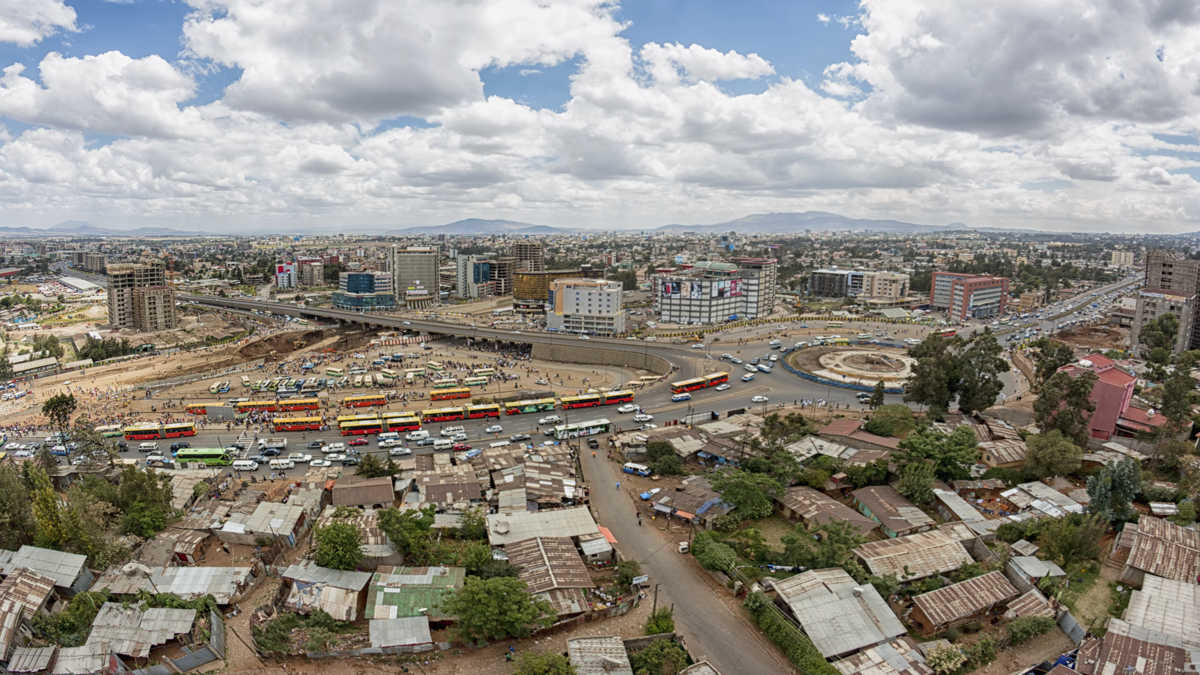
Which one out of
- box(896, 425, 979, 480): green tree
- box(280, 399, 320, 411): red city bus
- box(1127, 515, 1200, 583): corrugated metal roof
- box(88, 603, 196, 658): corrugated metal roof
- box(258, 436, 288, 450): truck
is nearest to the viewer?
box(88, 603, 196, 658): corrugated metal roof

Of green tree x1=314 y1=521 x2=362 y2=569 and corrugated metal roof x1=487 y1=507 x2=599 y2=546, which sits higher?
green tree x1=314 y1=521 x2=362 y2=569

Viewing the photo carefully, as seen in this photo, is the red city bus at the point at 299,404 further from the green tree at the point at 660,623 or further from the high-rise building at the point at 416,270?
the high-rise building at the point at 416,270

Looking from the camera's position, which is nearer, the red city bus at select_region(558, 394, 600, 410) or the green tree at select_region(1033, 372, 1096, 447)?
the green tree at select_region(1033, 372, 1096, 447)

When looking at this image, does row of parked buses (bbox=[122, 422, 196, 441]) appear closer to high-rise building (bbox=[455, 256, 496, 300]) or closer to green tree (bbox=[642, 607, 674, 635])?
green tree (bbox=[642, 607, 674, 635])

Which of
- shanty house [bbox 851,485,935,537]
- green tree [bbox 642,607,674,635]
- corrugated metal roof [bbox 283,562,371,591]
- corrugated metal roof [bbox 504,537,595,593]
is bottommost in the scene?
green tree [bbox 642,607,674,635]

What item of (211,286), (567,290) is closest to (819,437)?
(567,290)

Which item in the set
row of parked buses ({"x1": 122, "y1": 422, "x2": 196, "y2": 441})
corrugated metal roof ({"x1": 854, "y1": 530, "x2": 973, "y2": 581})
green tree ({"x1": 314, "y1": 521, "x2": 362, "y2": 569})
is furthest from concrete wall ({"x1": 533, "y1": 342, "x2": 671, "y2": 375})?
green tree ({"x1": 314, "y1": 521, "x2": 362, "y2": 569})

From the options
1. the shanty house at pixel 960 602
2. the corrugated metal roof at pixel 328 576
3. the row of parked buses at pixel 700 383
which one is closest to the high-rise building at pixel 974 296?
the row of parked buses at pixel 700 383
